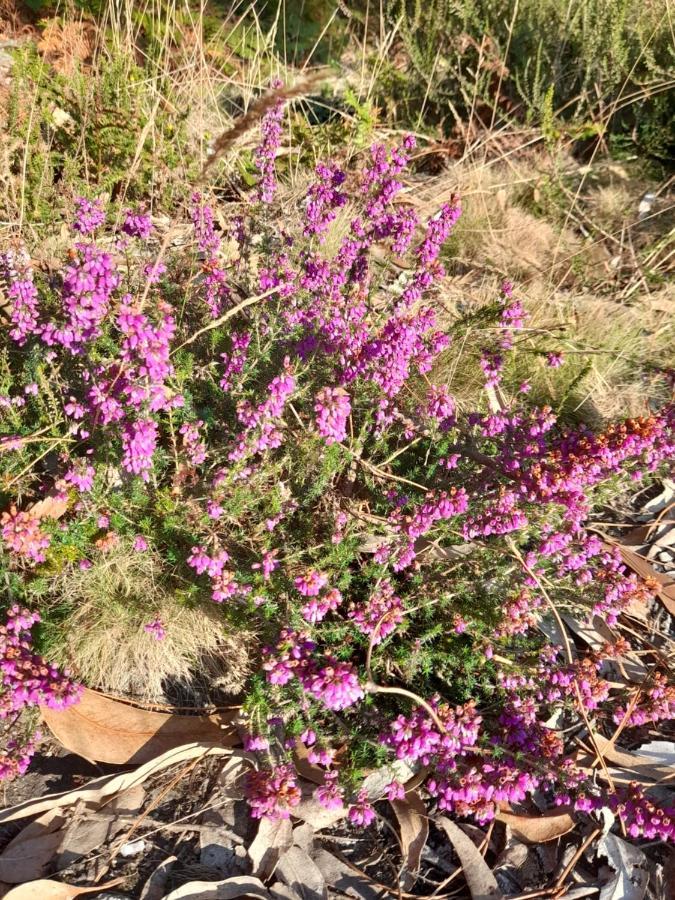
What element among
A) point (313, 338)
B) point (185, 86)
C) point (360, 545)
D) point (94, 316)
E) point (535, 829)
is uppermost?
point (185, 86)

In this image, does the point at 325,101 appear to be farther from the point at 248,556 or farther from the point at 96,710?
the point at 96,710

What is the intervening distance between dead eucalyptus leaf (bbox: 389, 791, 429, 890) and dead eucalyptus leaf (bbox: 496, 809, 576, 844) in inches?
13.1

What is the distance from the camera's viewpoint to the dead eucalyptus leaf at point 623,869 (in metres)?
2.79

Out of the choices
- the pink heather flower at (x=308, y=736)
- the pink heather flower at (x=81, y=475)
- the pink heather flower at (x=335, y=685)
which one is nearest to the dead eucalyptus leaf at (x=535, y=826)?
the pink heather flower at (x=308, y=736)

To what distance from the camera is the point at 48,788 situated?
282 centimetres

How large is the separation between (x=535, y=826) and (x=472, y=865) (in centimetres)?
33

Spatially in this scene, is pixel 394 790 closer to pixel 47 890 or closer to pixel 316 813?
pixel 316 813

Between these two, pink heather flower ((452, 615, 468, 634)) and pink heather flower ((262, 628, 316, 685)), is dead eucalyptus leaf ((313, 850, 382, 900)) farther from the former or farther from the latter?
pink heather flower ((452, 615, 468, 634))

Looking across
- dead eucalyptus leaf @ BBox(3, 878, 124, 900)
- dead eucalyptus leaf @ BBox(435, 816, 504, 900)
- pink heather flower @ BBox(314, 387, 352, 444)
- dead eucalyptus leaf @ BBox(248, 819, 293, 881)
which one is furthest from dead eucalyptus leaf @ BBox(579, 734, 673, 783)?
dead eucalyptus leaf @ BBox(3, 878, 124, 900)

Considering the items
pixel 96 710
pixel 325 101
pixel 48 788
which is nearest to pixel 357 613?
pixel 96 710

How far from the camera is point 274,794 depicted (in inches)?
98.9

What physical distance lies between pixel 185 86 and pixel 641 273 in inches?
149

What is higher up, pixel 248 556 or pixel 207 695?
pixel 248 556

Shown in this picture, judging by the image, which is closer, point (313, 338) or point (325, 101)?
point (313, 338)
